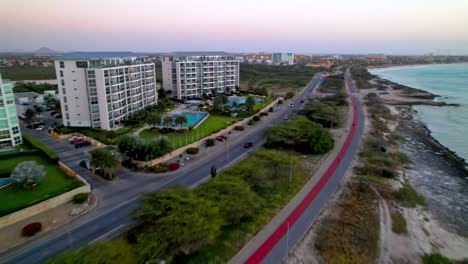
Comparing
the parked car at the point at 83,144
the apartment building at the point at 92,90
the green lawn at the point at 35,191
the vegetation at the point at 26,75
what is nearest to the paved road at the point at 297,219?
the green lawn at the point at 35,191

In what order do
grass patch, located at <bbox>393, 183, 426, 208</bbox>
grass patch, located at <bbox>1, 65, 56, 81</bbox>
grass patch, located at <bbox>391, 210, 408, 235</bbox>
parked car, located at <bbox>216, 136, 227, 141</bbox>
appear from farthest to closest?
grass patch, located at <bbox>1, 65, 56, 81</bbox>
parked car, located at <bbox>216, 136, 227, 141</bbox>
grass patch, located at <bbox>393, 183, 426, 208</bbox>
grass patch, located at <bbox>391, 210, 408, 235</bbox>

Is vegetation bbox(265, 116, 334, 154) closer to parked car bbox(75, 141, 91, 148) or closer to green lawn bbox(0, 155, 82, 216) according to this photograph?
green lawn bbox(0, 155, 82, 216)

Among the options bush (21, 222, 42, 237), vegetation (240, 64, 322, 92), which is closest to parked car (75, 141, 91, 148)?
bush (21, 222, 42, 237)

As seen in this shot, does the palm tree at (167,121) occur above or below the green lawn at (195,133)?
above

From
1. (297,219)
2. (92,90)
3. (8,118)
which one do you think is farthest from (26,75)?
(297,219)

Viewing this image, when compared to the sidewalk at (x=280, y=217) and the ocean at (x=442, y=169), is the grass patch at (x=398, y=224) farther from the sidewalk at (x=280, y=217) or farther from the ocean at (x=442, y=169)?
the sidewalk at (x=280, y=217)

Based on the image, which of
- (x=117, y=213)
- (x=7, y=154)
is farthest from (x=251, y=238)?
(x=7, y=154)
